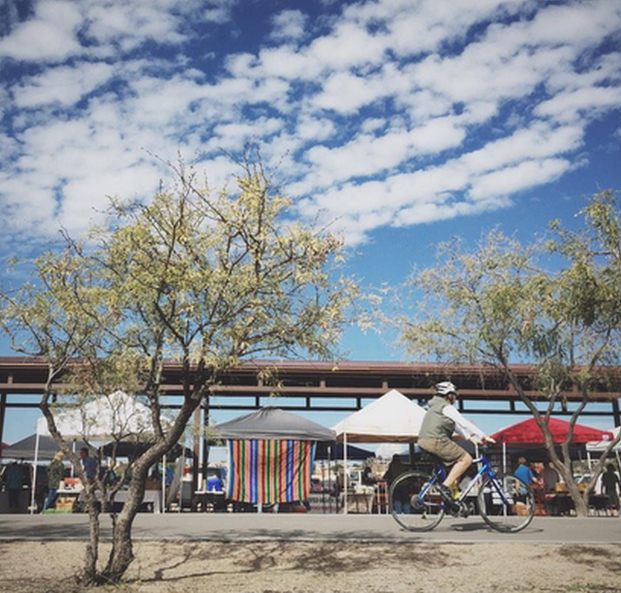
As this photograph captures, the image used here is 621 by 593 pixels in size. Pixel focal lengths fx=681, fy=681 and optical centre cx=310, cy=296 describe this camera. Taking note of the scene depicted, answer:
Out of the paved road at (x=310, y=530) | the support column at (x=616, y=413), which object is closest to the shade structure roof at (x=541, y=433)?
the support column at (x=616, y=413)

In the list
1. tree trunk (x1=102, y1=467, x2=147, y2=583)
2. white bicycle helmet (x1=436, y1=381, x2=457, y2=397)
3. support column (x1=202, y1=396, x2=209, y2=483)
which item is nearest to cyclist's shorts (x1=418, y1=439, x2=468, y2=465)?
white bicycle helmet (x1=436, y1=381, x2=457, y2=397)

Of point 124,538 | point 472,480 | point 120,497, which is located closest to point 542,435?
point 472,480

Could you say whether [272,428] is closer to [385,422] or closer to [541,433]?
[385,422]

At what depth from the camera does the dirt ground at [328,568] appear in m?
5.46

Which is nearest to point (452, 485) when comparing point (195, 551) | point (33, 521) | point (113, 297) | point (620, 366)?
point (195, 551)

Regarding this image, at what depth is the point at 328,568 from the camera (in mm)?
6207

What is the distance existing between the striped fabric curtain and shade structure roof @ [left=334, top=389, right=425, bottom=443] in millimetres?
986

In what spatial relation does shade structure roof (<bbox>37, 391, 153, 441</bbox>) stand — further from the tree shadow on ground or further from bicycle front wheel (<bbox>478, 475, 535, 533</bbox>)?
the tree shadow on ground

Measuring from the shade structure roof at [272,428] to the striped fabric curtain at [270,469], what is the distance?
10.1 inches

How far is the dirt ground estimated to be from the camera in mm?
5457

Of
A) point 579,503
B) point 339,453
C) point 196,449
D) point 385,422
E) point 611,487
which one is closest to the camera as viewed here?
point 579,503

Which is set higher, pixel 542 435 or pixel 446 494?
pixel 542 435

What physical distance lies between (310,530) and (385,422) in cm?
690

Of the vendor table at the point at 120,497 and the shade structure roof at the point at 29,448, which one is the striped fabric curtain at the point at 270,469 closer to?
the vendor table at the point at 120,497
